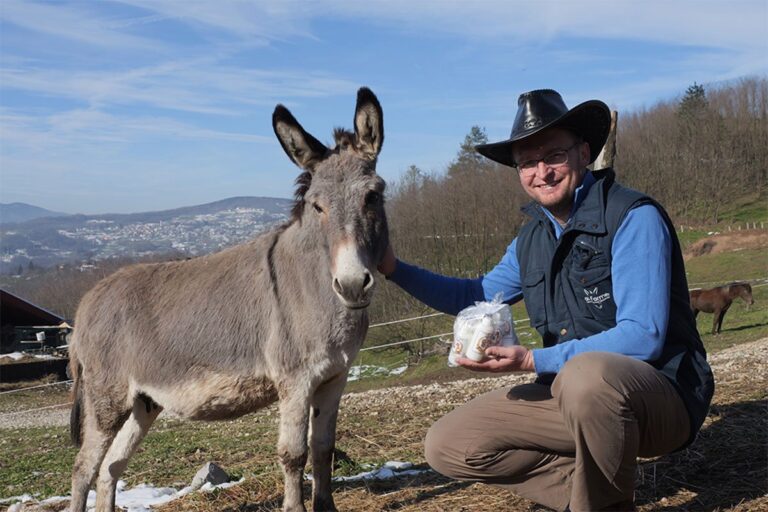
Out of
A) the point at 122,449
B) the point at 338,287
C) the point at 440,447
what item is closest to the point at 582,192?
the point at 338,287

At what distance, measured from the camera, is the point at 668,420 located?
338 centimetres

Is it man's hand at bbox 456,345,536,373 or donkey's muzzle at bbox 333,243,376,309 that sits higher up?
donkey's muzzle at bbox 333,243,376,309

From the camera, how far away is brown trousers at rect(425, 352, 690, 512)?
3223 millimetres

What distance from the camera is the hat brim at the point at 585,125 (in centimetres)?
366

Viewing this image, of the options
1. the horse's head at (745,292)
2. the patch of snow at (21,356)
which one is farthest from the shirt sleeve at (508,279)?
the patch of snow at (21,356)

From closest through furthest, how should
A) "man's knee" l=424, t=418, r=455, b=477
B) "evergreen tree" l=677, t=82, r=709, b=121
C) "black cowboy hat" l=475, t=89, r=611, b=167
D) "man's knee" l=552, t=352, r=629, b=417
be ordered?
"man's knee" l=552, t=352, r=629, b=417
"black cowboy hat" l=475, t=89, r=611, b=167
"man's knee" l=424, t=418, r=455, b=477
"evergreen tree" l=677, t=82, r=709, b=121

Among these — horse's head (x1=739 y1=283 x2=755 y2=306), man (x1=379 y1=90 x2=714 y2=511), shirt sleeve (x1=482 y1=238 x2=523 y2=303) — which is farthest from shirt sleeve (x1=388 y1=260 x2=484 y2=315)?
horse's head (x1=739 y1=283 x2=755 y2=306)

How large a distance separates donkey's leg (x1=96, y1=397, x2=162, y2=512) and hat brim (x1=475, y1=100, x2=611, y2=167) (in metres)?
3.54

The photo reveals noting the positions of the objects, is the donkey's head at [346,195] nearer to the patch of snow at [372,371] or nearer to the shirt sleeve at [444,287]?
the shirt sleeve at [444,287]

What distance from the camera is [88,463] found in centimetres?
498

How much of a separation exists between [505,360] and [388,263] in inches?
61.1

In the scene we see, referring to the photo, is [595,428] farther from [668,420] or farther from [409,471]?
[409,471]

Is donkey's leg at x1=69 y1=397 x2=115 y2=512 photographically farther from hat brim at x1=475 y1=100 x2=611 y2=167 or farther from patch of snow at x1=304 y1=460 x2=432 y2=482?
hat brim at x1=475 y1=100 x2=611 y2=167

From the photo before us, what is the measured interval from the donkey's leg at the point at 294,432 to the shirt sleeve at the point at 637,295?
168 cm
